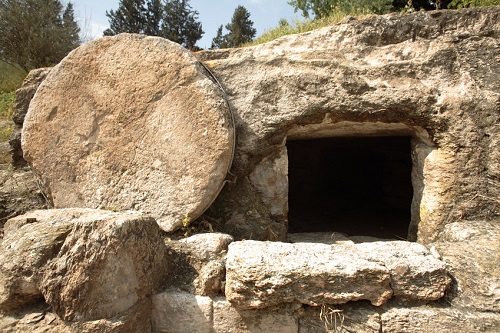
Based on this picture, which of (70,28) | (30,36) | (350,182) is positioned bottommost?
(350,182)

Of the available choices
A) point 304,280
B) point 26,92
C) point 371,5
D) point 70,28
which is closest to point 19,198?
point 26,92

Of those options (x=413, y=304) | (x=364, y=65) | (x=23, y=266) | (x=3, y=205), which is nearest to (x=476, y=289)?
(x=413, y=304)

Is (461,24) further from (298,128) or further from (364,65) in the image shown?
(298,128)

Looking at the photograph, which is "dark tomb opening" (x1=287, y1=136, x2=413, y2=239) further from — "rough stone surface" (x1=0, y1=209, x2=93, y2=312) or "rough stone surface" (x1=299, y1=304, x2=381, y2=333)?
"rough stone surface" (x1=0, y1=209, x2=93, y2=312)

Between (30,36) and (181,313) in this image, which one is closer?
(181,313)

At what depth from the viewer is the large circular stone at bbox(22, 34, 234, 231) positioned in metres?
2.14

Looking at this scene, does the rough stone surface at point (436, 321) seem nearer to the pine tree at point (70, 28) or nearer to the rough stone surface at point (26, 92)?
the rough stone surface at point (26, 92)

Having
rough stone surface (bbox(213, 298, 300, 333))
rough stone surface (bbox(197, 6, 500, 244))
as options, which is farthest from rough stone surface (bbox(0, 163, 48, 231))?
rough stone surface (bbox(213, 298, 300, 333))

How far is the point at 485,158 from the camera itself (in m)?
2.17

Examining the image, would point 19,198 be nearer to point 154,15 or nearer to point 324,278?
point 324,278

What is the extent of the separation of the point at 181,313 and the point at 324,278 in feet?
2.46

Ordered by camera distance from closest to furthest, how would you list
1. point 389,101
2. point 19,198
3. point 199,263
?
point 199,263, point 389,101, point 19,198

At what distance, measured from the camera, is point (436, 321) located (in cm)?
157

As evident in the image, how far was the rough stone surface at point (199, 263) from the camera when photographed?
1.79 m
